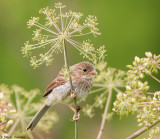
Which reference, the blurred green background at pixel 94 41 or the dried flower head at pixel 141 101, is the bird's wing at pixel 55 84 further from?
the blurred green background at pixel 94 41

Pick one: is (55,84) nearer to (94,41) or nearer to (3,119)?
(3,119)

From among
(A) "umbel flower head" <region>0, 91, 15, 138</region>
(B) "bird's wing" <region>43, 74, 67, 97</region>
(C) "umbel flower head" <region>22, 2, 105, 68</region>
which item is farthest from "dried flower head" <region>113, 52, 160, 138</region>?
(B) "bird's wing" <region>43, 74, 67, 97</region>

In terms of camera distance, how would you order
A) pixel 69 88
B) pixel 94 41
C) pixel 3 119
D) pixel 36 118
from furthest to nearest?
pixel 94 41 < pixel 36 118 < pixel 69 88 < pixel 3 119

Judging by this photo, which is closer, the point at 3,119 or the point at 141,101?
the point at 3,119

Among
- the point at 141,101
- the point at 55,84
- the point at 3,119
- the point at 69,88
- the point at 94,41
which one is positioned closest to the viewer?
the point at 3,119

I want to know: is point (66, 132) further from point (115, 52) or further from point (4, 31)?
point (4, 31)

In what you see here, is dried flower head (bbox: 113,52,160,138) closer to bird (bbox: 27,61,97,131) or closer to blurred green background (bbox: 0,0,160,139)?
bird (bbox: 27,61,97,131)

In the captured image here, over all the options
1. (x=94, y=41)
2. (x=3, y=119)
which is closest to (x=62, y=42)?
(x=3, y=119)
